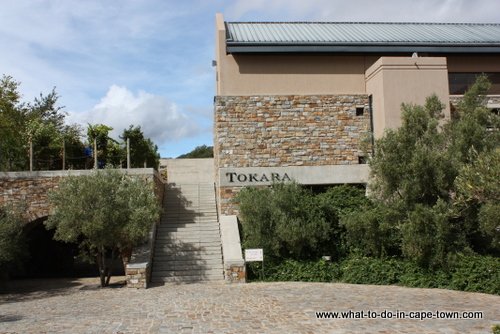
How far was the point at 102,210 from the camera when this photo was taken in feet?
44.0

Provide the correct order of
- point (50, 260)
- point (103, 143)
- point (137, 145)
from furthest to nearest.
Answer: point (137, 145)
point (103, 143)
point (50, 260)

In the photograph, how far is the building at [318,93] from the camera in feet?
57.0

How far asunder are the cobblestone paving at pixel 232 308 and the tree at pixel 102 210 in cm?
163

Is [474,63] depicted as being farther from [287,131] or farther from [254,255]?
[254,255]

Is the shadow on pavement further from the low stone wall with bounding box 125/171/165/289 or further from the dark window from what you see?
the dark window

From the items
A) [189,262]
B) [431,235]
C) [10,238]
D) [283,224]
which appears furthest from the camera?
[189,262]

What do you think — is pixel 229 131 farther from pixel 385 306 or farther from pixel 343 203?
pixel 385 306

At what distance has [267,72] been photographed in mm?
18703

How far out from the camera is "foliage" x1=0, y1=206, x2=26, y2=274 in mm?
13510

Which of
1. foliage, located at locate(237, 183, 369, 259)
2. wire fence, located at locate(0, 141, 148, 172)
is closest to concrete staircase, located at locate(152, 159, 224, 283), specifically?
foliage, located at locate(237, 183, 369, 259)

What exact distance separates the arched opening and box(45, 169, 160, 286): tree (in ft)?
19.1

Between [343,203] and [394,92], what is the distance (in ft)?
15.1

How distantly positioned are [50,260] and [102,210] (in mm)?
8200

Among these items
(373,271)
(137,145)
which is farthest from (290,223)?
(137,145)
